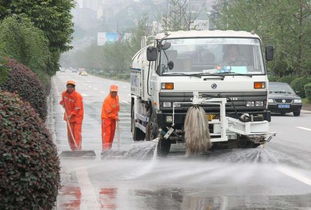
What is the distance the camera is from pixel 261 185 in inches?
438

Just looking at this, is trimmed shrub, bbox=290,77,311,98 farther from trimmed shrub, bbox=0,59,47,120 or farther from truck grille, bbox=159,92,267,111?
truck grille, bbox=159,92,267,111

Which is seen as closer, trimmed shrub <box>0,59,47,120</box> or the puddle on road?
the puddle on road

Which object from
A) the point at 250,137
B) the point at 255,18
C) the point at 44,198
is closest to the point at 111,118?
the point at 250,137

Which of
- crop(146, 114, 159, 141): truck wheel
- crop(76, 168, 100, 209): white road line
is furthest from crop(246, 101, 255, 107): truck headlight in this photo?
crop(76, 168, 100, 209): white road line

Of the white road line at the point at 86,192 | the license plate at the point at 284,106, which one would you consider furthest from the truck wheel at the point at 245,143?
the license plate at the point at 284,106

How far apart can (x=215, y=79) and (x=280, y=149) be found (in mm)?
3187

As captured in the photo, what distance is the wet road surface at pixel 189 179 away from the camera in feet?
31.5

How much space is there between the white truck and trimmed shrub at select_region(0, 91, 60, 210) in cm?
744

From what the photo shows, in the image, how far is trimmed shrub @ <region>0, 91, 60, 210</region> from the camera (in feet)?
20.1

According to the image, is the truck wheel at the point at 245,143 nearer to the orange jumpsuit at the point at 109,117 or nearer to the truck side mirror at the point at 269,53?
the truck side mirror at the point at 269,53

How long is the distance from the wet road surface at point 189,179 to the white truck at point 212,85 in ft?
1.63

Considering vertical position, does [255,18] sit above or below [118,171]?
above

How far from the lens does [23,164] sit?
6.16 metres

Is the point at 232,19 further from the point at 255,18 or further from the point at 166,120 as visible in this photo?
the point at 166,120
